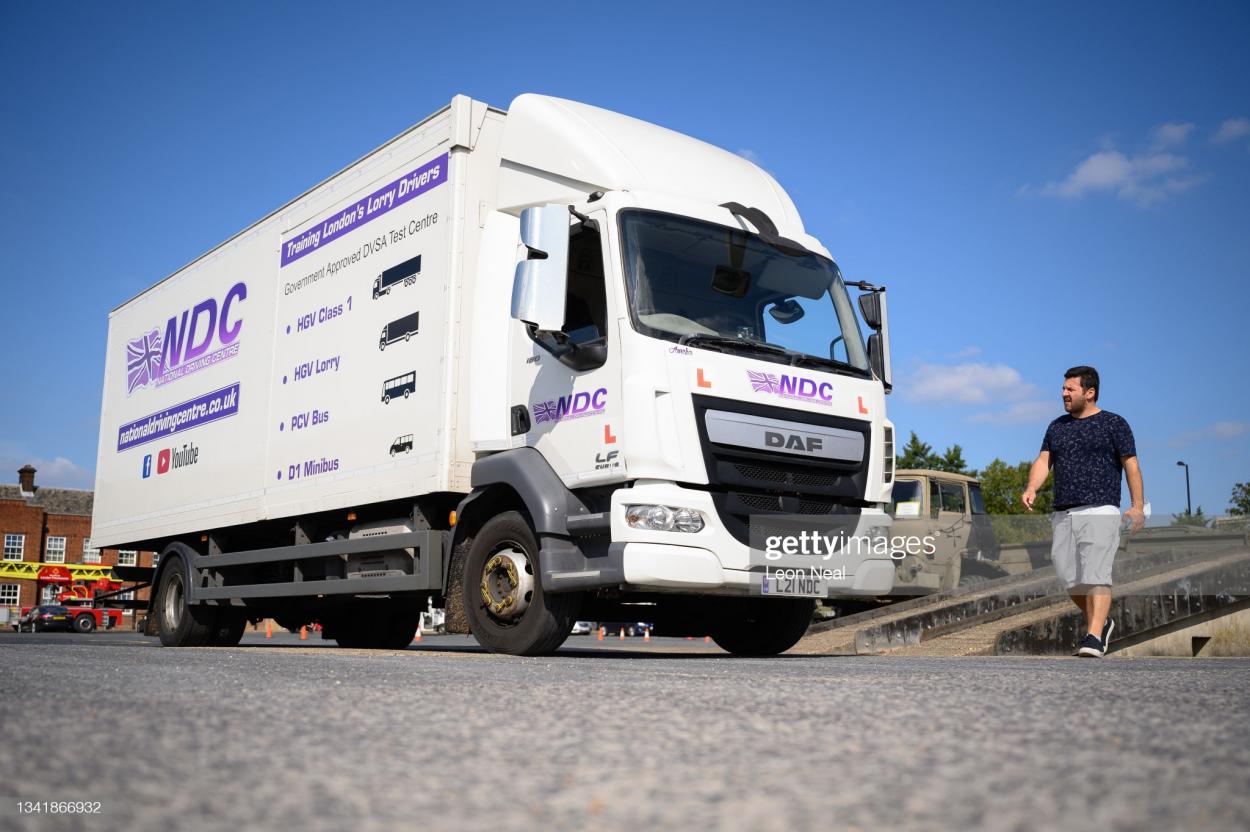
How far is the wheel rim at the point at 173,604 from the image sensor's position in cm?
1196

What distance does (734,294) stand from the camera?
7.73 metres

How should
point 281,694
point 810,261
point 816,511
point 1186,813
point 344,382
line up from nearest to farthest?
point 1186,813 → point 281,694 → point 816,511 → point 810,261 → point 344,382

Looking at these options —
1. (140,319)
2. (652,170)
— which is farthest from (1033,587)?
(140,319)

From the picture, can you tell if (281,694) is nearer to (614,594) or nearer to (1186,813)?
(1186,813)

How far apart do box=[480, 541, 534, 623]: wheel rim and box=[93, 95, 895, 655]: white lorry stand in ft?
0.07

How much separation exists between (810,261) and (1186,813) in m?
6.56

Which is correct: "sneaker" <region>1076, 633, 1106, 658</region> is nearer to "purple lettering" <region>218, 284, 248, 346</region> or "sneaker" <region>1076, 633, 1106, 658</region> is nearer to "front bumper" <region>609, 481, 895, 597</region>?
"front bumper" <region>609, 481, 895, 597</region>

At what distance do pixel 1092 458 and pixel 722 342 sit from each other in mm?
2734

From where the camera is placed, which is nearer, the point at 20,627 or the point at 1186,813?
the point at 1186,813

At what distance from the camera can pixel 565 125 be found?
793cm

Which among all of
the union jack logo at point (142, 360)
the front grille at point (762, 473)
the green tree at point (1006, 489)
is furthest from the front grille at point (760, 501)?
the green tree at point (1006, 489)

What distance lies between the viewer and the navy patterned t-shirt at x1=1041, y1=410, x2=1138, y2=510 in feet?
25.1

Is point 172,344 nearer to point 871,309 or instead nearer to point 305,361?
point 305,361

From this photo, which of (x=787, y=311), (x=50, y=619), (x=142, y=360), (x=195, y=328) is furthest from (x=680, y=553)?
(x=50, y=619)
